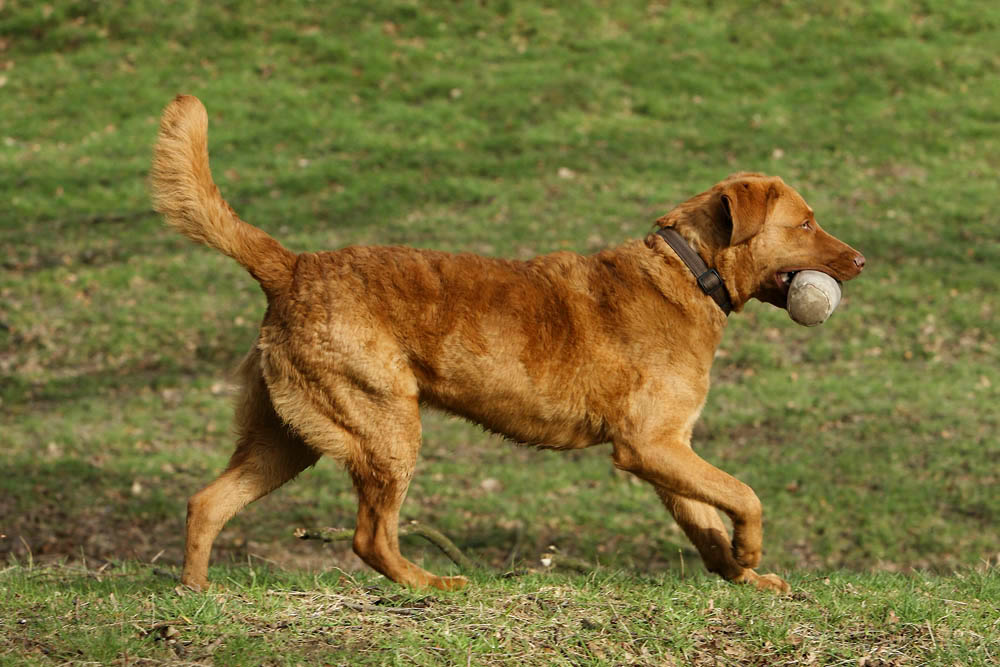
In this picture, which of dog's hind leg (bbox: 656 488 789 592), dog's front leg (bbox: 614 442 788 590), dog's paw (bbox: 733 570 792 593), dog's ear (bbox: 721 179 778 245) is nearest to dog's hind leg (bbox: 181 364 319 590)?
dog's front leg (bbox: 614 442 788 590)

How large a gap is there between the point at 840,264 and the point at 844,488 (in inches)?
202

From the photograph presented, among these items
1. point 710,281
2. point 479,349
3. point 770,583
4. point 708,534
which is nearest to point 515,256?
point 710,281

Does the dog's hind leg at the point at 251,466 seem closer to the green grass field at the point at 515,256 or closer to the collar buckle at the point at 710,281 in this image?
the green grass field at the point at 515,256

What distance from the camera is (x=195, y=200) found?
5148 mm

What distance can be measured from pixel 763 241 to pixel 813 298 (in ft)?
1.35

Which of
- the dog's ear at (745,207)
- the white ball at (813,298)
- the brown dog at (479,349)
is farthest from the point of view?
the dog's ear at (745,207)

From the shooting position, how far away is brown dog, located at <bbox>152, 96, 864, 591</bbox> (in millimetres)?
5082

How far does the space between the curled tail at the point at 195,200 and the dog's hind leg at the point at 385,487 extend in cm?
86

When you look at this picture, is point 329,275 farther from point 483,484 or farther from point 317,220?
point 317,220

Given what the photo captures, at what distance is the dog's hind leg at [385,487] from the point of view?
16.7 ft

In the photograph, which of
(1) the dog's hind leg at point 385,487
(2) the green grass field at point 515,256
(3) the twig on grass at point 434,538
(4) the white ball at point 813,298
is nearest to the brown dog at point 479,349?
(1) the dog's hind leg at point 385,487

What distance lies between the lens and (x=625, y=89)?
18891 millimetres

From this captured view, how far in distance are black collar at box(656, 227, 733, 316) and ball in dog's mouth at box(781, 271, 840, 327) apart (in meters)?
0.36

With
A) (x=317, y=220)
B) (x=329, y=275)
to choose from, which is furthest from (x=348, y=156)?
(x=329, y=275)
